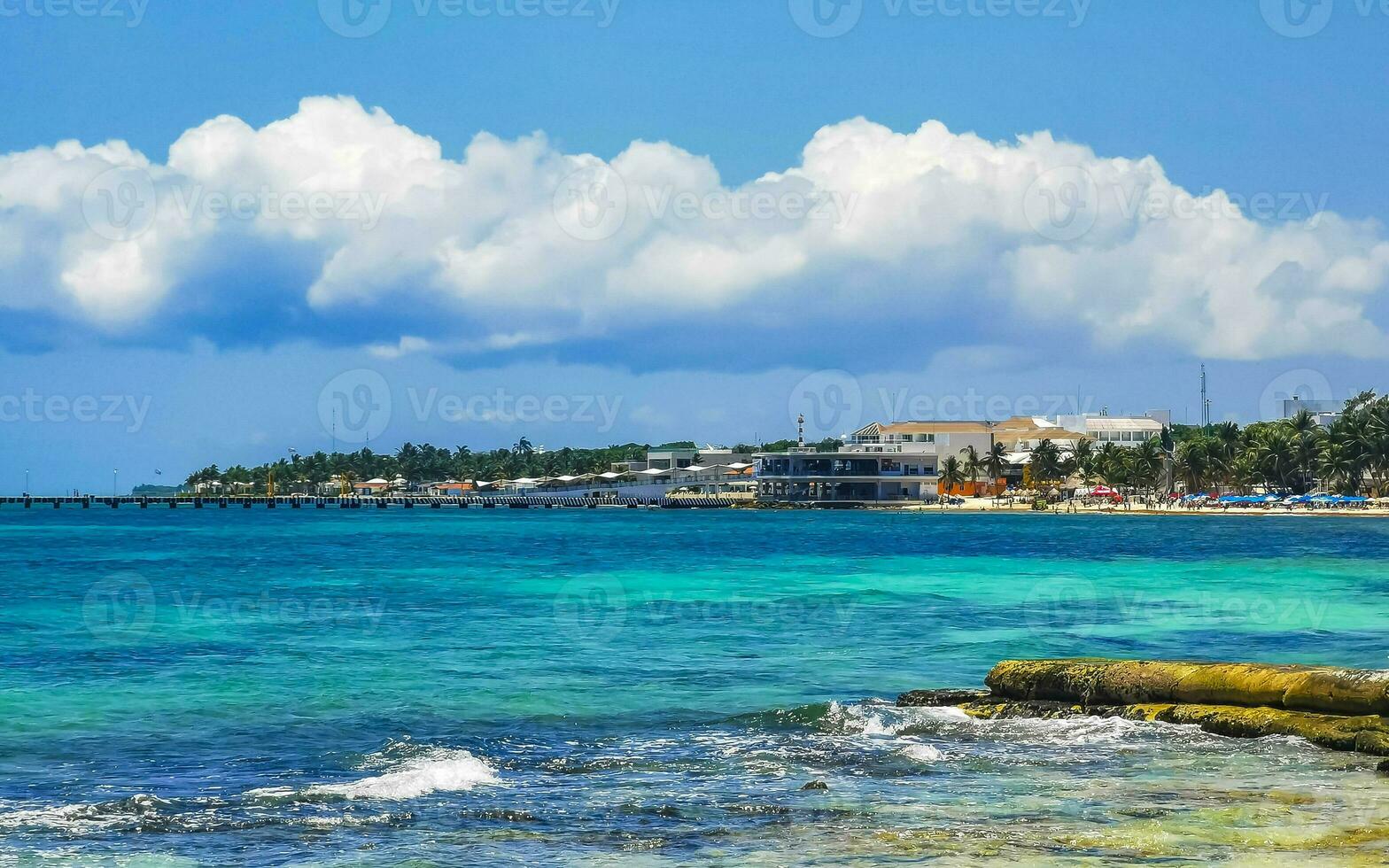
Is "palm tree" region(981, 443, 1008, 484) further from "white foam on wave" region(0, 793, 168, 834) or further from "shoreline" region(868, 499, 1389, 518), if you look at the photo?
"white foam on wave" region(0, 793, 168, 834)

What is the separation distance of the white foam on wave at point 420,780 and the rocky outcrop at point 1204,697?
23.4 ft

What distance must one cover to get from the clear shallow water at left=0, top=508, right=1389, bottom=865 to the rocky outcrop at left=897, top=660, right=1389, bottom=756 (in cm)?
43

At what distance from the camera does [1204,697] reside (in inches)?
733

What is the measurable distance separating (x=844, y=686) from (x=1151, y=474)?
15917cm

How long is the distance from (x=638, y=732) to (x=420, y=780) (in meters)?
4.45

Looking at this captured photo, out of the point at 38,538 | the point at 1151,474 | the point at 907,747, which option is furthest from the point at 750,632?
the point at 1151,474

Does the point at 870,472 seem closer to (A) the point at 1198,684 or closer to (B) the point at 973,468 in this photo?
(B) the point at 973,468

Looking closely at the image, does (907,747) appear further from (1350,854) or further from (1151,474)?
(1151,474)

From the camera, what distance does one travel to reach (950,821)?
13.6m

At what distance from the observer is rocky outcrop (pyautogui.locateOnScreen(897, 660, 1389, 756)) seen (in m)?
17.0

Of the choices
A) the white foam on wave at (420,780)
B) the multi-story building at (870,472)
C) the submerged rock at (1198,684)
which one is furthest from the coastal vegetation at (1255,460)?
the white foam on wave at (420,780)

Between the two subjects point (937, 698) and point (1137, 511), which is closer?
point (937, 698)

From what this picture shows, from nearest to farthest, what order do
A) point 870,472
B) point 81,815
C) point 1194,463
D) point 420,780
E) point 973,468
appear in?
point 81,815 → point 420,780 → point 1194,463 → point 870,472 → point 973,468

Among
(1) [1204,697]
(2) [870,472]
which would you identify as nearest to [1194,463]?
(2) [870,472]
